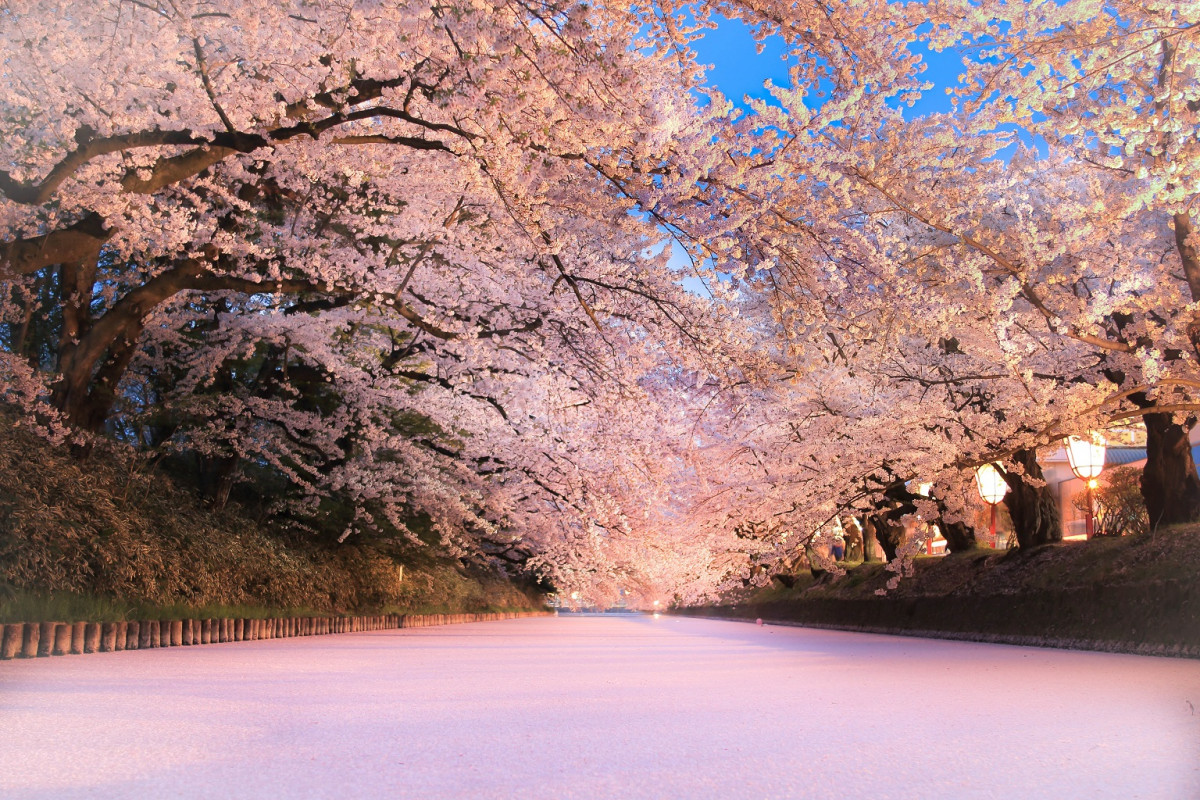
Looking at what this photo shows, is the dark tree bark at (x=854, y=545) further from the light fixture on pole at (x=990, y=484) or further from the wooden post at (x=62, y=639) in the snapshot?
the wooden post at (x=62, y=639)

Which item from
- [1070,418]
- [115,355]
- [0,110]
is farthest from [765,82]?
[115,355]

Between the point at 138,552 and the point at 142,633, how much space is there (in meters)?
0.78

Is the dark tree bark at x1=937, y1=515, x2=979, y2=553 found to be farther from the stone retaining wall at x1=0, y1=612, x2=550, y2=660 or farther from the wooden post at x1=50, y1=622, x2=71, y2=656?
the wooden post at x1=50, y1=622, x2=71, y2=656

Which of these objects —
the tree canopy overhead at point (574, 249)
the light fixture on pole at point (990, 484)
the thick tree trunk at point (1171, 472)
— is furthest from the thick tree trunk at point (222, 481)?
the thick tree trunk at point (1171, 472)

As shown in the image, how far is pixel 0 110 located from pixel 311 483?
265 inches

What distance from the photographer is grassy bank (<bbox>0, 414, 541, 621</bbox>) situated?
716 centimetres

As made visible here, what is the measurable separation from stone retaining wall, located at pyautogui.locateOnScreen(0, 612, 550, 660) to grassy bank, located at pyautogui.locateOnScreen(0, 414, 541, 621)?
24 cm

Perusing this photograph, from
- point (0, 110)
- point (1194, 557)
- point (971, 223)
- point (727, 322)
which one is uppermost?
point (0, 110)

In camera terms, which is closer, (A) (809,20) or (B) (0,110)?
(A) (809,20)

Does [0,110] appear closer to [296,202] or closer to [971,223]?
[296,202]

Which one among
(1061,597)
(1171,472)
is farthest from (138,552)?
(1171,472)

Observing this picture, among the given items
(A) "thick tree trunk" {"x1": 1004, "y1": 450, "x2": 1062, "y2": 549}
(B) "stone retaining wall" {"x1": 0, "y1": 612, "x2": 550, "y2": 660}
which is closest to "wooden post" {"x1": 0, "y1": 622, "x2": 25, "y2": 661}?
(B) "stone retaining wall" {"x1": 0, "y1": 612, "x2": 550, "y2": 660}

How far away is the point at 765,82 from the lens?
622 cm

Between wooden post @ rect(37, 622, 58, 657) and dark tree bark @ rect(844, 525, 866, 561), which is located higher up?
dark tree bark @ rect(844, 525, 866, 561)
